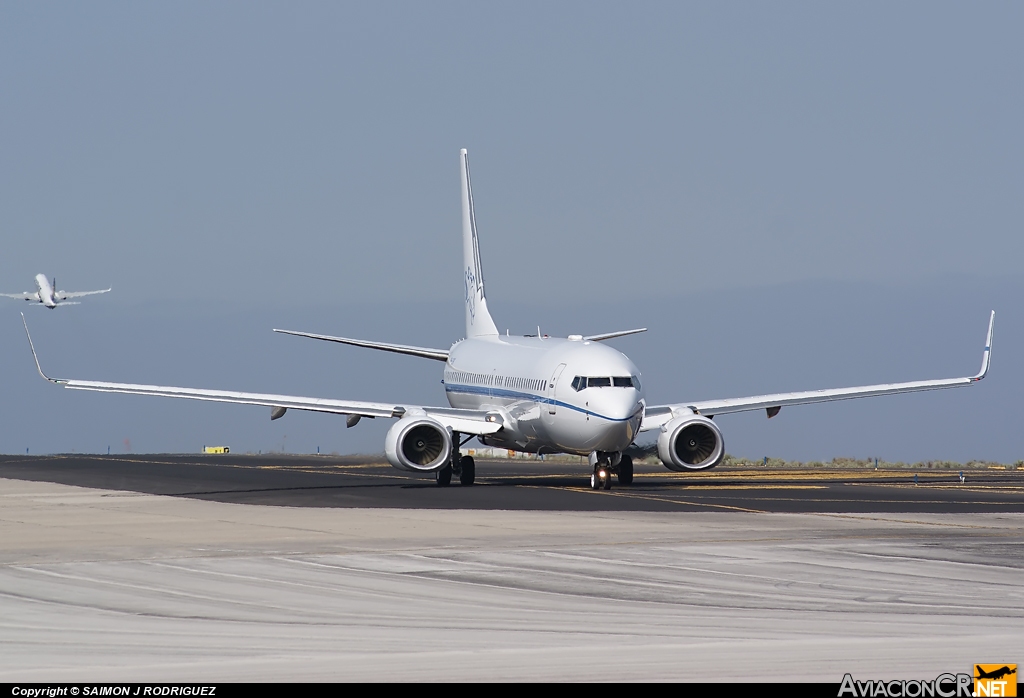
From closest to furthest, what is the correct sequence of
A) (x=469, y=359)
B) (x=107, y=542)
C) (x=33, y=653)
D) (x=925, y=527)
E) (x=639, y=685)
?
(x=639, y=685) → (x=33, y=653) → (x=107, y=542) → (x=925, y=527) → (x=469, y=359)

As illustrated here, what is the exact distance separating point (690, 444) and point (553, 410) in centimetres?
424

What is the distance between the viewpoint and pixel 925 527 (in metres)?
27.0

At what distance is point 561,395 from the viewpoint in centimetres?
→ 4100

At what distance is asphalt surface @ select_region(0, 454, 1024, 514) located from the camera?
3366cm

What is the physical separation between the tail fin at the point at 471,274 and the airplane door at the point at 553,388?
49.6 ft

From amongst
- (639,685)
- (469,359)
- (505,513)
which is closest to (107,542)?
(505,513)

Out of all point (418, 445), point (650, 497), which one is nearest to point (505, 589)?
point (650, 497)

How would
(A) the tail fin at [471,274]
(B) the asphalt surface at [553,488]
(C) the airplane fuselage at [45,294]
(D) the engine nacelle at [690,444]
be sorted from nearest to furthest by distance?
1. (B) the asphalt surface at [553,488]
2. (D) the engine nacelle at [690,444]
3. (A) the tail fin at [471,274]
4. (C) the airplane fuselage at [45,294]

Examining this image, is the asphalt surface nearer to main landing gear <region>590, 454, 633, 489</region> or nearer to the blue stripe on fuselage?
main landing gear <region>590, 454, 633, 489</region>

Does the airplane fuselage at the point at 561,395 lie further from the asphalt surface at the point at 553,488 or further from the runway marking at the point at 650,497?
the asphalt surface at the point at 553,488

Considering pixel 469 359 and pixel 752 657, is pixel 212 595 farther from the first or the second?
pixel 469 359

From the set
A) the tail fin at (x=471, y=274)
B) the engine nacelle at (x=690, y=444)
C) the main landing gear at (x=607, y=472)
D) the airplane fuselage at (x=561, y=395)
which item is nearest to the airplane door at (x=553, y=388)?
the airplane fuselage at (x=561, y=395)

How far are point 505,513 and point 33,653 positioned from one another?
18507mm

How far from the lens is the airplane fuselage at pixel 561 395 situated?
3962 centimetres
